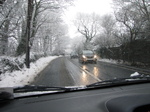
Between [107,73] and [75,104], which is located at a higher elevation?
[75,104]

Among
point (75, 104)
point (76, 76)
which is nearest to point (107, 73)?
point (76, 76)

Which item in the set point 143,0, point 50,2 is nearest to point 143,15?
point 143,0

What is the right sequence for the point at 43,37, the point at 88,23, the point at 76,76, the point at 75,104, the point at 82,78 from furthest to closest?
the point at 88,23
the point at 43,37
the point at 76,76
the point at 82,78
the point at 75,104

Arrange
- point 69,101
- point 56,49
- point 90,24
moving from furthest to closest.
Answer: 1. point 56,49
2. point 90,24
3. point 69,101

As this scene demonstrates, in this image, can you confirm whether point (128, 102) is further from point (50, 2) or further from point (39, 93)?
point (50, 2)

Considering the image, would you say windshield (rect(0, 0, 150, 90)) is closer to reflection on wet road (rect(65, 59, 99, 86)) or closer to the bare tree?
reflection on wet road (rect(65, 59, 99, 86))

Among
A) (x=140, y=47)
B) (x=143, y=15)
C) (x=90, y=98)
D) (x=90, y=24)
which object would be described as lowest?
(x=90, y=98)

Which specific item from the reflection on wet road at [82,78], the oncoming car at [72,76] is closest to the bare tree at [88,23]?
the oncoming car at [72,76]

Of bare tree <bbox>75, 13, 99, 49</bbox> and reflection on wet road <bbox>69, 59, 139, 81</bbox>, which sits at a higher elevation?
bare tree <bbox>75, 13, 99, 49</bbox>

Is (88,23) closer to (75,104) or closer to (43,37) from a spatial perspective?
(43,37)

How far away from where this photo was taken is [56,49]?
6366 cm

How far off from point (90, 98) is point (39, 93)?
95 centimetres

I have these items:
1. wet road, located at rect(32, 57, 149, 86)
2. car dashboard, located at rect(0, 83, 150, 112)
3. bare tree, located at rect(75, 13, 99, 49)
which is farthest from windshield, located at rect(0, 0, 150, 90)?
bare tree, located at rect(75, 13, 99, 49)

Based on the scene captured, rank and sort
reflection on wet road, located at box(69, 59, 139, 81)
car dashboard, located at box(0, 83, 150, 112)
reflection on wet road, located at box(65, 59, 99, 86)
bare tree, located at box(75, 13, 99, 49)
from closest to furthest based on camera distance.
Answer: car dashboard, located at box(0, 83, 150, 112)
reflection on wet road, located at box(65, 59, 99, 86)
reflection on wet road, located at box(69, 59, 139, 81)
bare tree, located at box(75, 13, 99, 49)
